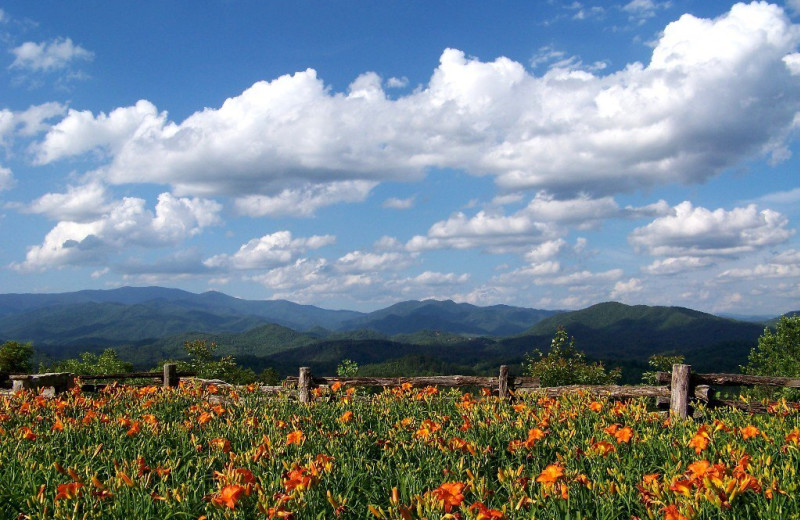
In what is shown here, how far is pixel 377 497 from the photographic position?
4477 millimetres

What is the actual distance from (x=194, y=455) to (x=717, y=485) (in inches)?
191

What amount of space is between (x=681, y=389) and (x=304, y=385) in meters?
7.02

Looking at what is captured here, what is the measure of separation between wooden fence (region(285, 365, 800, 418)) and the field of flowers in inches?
85.6

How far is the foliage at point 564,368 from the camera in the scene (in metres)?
25.8

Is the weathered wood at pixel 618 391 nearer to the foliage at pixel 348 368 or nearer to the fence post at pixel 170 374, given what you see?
the fence post at pixel 170 374

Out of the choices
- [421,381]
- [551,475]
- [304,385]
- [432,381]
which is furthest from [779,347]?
[551,475]

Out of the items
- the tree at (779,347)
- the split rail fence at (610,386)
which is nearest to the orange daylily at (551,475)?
the split rail fence at (610,386)

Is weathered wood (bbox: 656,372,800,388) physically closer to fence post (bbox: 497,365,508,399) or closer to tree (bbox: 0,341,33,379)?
fence post (bbox: 497,365,508,399)

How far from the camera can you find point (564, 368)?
25719mm

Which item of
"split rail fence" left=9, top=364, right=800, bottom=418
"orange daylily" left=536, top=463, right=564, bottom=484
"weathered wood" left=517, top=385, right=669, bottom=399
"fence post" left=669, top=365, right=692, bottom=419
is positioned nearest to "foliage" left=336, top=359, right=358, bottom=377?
"split rail fence" left=9, top=364, right=800, bottom=418

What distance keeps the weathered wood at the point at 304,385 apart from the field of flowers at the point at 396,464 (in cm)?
223

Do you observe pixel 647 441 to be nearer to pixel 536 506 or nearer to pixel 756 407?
pixel 536 506

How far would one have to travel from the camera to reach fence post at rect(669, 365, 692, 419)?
979cm

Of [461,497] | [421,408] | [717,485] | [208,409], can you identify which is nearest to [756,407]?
[421,408]
